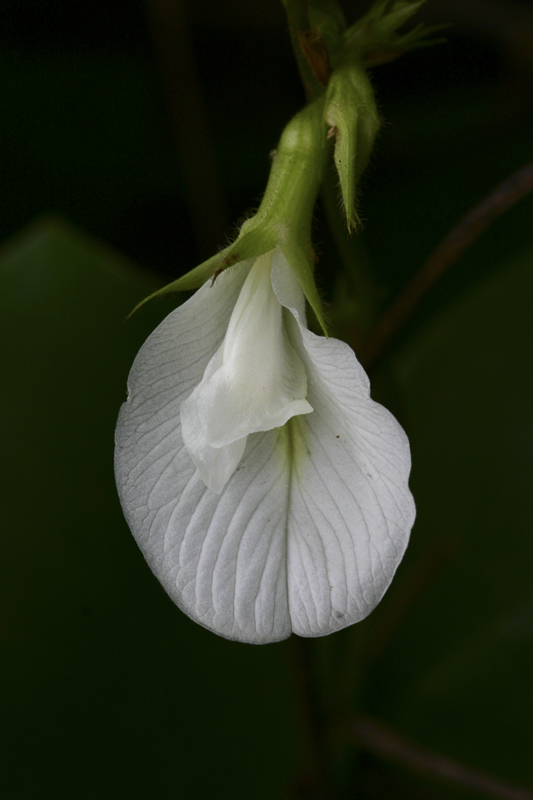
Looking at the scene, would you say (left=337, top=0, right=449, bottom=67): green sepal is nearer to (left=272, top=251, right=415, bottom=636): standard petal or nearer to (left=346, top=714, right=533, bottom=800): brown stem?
(left=272, top=251, right=415, bottom=636): standard petal

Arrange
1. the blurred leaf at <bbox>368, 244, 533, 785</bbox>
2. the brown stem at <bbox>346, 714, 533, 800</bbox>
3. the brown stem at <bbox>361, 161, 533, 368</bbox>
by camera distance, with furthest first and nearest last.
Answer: the blurred leaf at <bbox>368, 244, 533, 785</bbox>, the brown stem at <bbox>346, 714, 533, 800</bbox>, the brown stem at <bbox>361, 161, 533, 368</bbox>

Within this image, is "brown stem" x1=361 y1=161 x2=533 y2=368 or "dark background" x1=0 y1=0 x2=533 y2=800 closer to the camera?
"brown stem" x1=361 y1=161 x2=533 y2=368

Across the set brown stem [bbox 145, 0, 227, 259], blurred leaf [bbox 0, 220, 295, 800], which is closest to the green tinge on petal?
blurred leaf [bbox 0, 220, 295, 800]

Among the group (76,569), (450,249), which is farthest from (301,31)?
(76,569)

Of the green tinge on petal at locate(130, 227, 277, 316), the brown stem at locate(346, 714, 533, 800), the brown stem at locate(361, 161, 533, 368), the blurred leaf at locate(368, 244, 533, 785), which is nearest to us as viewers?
the green tinge on petal at locate(130, 227, 277, 316)

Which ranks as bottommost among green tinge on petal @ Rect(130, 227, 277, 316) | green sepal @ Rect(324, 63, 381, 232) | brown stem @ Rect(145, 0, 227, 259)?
green tinge on petal @ Rect(130, 227, 277, 316)

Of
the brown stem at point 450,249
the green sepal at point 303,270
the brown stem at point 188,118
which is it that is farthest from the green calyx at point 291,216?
the brown stem at point 188,118

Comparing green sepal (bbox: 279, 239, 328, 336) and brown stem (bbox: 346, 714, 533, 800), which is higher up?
green sepal (bbox: 279, 239, 328, 336)
